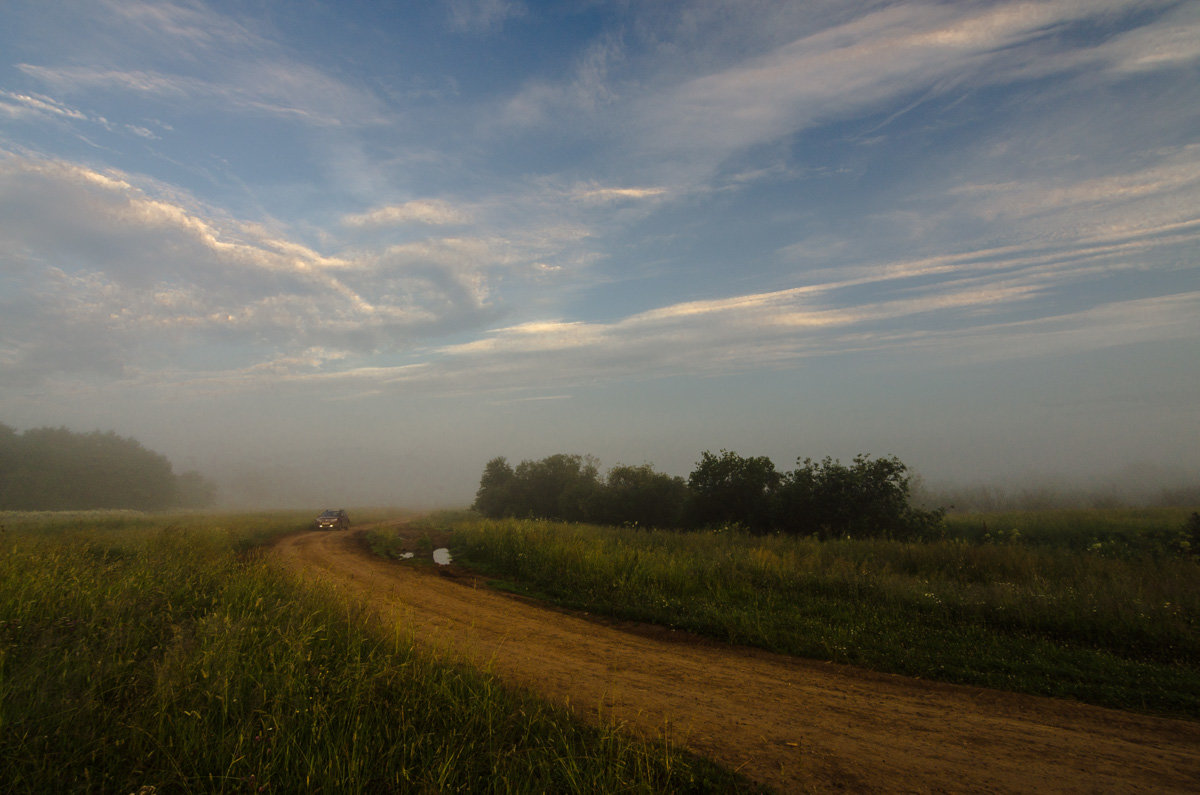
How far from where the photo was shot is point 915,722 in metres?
6.11

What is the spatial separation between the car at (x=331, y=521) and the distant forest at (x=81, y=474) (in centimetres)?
6755

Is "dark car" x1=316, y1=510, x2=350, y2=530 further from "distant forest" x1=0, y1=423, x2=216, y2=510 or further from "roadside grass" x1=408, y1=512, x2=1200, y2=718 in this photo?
"distant forest" x1=0, y1=423, x2=216, y2=510

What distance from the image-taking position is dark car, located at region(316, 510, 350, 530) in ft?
114

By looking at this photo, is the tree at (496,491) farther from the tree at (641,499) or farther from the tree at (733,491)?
the tree at (733,491)

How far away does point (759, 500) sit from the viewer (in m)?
26.7

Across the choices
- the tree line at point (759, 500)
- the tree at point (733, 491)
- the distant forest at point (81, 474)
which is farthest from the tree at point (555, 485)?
the distant forest at point (81, 474)

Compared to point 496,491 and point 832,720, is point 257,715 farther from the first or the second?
point 496,491

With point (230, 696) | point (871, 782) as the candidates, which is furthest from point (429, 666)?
point (871, 782)

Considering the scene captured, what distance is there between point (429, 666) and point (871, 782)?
4.89 meters

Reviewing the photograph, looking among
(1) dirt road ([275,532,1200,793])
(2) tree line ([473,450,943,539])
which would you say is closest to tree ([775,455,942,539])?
(2) tree line ([473,450,943,539])

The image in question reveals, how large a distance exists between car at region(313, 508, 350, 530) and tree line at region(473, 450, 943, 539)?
15.1 meters

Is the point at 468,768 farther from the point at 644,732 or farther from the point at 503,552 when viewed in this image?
the point at 503,552

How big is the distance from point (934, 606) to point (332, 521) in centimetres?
3619

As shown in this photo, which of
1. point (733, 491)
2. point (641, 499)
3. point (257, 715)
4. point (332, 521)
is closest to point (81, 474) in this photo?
point (332, 521)
